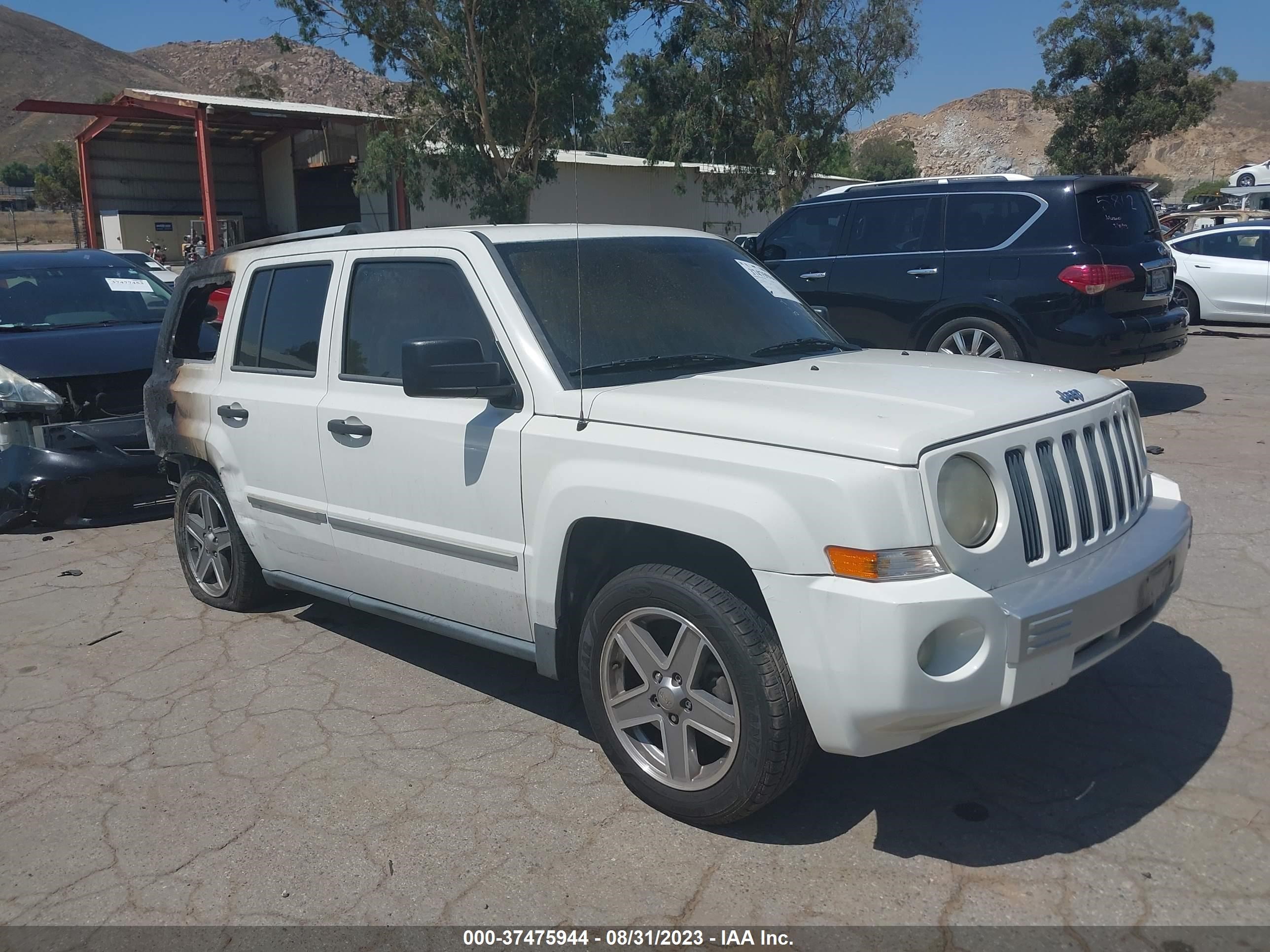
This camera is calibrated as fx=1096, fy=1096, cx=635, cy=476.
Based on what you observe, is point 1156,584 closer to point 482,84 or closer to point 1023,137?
point 482,84

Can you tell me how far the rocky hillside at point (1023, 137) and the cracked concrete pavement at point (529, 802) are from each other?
364 feet

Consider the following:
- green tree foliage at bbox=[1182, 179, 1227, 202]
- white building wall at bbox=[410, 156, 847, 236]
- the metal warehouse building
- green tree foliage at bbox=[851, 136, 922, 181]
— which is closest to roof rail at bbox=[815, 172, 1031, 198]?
the metal warehouse building

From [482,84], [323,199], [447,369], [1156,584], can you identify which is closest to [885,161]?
[323,199]

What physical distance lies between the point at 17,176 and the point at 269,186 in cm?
6919

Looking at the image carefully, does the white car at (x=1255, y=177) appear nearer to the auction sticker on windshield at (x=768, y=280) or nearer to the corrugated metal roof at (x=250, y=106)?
the corrugated metal roof at (x=250, y=106)

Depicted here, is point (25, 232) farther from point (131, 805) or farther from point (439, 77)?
point (131, 805)

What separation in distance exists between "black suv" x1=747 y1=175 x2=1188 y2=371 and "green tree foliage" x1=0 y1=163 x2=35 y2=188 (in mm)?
100143

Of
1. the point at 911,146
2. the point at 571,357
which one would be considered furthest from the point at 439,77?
the point at 911,146

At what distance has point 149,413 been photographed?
5730 mm

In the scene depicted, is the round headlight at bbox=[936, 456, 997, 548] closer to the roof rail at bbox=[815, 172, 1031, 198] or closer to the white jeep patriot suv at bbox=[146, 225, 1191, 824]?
the white jeep patriot suv at bbox=[146, 225, 1191, 824]

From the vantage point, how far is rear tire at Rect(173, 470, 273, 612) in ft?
17.3
